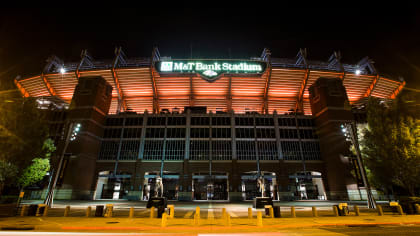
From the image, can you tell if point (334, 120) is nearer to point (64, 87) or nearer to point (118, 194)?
point (118, 194)

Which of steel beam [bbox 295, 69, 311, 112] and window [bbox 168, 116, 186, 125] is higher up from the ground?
steel beam [bbox 295, 69, 311, 112]

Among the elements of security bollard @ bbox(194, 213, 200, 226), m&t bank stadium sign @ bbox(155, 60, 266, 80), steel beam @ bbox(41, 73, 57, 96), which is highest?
steel beam @ bbox(41, 73, 57, 96)

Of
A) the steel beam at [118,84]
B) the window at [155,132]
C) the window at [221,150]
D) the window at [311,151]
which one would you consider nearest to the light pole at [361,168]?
the window at [311,151]

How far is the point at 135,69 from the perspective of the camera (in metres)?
38.3

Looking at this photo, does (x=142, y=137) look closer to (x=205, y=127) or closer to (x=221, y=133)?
(x=205, y=127)

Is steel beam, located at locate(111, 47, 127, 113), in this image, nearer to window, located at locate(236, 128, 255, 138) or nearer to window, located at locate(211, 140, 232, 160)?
window, located at locate(211, 140, 232, 160)

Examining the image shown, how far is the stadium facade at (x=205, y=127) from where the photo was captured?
108 ft

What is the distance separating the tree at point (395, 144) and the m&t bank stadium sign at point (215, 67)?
54.3 ft

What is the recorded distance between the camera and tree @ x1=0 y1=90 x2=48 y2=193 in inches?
599

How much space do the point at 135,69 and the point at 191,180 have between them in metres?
23.8

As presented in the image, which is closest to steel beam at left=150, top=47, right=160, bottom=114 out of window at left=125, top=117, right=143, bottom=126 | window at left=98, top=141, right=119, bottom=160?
window at left=125, top=117, right=143, bottom=126

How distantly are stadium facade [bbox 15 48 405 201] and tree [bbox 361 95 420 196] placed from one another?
48.0 feet

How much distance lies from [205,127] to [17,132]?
2718 cm

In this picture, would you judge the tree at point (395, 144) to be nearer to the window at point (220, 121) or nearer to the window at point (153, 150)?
the window at point (220, 121)
